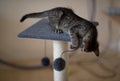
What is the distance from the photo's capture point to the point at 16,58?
185 cm

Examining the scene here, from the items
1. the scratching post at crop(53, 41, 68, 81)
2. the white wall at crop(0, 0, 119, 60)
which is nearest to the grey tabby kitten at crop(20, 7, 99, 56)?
the scratching post at crop(53, 41, 68, 81)

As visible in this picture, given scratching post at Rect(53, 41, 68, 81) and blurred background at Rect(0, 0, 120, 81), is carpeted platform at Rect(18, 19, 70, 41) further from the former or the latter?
blurred background at Rect(0, 0, 120, 81)

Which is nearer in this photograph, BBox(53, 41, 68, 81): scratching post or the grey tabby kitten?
the grey tabby kitten

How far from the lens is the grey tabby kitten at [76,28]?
975mm

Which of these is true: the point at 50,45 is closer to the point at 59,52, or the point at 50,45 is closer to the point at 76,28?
the point at 59,52

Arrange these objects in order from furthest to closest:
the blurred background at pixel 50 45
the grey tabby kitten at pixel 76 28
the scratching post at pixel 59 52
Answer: the blurred background at pixel 50 45 < the scratching post at pixel 59 52 < the grey tabby kitten at pixel 76 28

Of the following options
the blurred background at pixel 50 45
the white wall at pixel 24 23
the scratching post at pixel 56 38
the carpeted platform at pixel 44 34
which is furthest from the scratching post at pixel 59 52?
the white wall at pixel 24 23

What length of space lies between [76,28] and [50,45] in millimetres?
893

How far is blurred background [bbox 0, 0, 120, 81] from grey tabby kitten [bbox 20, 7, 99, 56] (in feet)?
2.17

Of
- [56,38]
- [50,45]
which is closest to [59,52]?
[56,38]

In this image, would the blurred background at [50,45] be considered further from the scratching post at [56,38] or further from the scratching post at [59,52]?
the scratching post at [56,38]

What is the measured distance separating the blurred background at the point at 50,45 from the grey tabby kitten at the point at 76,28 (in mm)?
662

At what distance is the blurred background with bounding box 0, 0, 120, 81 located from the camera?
166 centimetres

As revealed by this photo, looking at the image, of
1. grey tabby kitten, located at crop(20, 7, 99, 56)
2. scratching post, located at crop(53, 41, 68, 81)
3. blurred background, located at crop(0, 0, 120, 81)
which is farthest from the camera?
blurred background, located at crop(0, 0, 120, 81)
